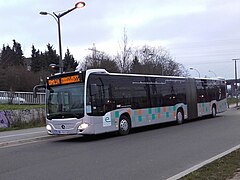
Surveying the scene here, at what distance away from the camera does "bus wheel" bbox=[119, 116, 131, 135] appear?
17.2 m

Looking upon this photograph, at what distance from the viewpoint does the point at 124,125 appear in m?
17.4

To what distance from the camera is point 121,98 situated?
17438 mm

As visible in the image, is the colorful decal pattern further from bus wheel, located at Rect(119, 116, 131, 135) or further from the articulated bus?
bus wheel, located at Rect(119, 116, 131, 135)

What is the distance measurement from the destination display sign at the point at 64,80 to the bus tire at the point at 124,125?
9.76 ft

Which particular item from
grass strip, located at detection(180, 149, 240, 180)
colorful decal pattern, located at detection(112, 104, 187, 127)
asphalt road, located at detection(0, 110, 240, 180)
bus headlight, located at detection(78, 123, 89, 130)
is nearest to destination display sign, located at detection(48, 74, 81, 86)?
bus headlight, located at detection(78, 123, 89, 130)

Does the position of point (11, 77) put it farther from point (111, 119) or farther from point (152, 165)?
point (152, 165)

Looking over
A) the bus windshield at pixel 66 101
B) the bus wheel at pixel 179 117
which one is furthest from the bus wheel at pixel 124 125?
the bus wheel at pixel 179 117

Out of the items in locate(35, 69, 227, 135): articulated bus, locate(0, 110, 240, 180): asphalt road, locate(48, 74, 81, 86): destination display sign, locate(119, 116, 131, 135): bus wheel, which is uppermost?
locate(48, 74, 81, 86): destination display sign

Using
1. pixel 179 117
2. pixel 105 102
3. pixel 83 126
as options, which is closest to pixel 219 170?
pixel 83 126

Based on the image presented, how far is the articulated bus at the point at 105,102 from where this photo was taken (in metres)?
15.3

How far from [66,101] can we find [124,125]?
3199 mm

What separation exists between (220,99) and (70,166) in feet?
76.1

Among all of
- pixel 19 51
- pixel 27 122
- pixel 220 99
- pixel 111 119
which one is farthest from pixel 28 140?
pixel 19 51

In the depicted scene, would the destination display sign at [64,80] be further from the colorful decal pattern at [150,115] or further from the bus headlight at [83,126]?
the colorful decal pattern at [150,115]
